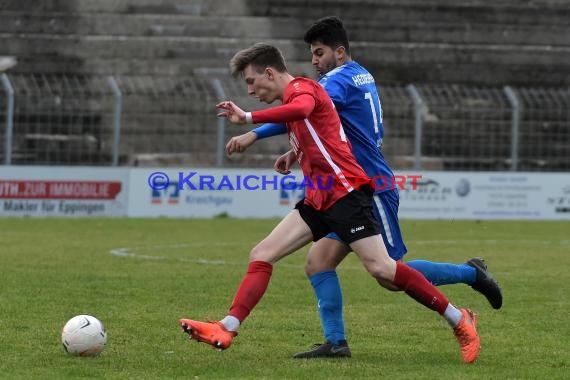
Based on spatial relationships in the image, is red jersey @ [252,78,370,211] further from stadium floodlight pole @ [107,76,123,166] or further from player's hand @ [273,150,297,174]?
stadium floodlight pole @ [107,76,123,166]

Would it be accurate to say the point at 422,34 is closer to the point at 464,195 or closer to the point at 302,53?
the point at 302,53

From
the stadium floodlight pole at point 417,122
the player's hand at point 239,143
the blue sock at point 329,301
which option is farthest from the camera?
the stadium floodlight pole at point 417,122

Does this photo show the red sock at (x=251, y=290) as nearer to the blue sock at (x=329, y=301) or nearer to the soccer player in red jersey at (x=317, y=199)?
the soccer player in red jersey at (x=317, y=199)

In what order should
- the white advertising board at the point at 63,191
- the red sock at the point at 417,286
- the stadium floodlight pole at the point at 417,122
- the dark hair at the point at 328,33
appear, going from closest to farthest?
the red sock at the point at 417,286
the dark hair at the point at 328,33
the white advertising board at the point at 63,191
the stadium floodlight pole at the point at 417,122

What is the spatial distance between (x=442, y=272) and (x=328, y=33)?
68.9 inches

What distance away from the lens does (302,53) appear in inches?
1135

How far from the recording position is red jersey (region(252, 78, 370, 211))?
22.8 ft

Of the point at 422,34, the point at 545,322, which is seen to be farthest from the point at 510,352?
the point at 422,34

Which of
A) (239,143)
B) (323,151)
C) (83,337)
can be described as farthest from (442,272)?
(83,337)

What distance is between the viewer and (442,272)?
25.4ft

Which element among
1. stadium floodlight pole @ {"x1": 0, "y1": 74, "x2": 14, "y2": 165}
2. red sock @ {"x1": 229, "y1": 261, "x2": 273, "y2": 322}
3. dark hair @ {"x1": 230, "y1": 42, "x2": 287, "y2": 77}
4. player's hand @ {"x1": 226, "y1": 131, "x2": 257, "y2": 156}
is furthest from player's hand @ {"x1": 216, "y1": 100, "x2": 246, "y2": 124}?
stadium floodlight pole @ {"x1": 0, "y1": 74, "x2": 14, "y2": 165}

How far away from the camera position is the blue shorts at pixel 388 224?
7371mm

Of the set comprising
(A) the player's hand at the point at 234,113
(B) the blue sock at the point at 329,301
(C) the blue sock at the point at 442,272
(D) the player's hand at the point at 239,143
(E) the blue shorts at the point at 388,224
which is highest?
(A) the player's hand at the point at 234,113

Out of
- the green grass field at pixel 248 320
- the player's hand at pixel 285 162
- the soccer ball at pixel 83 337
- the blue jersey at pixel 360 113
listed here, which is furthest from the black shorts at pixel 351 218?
the soccer ball at pixel 83 337
